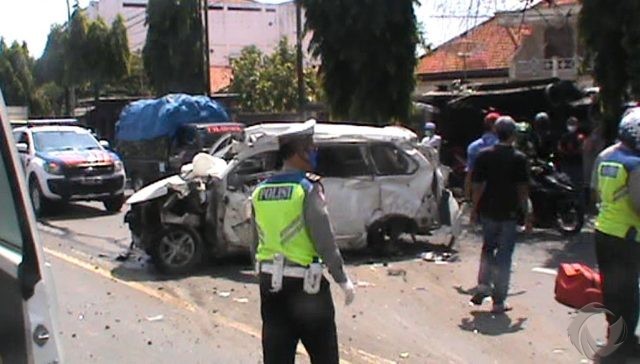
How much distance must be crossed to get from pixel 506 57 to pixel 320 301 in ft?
110

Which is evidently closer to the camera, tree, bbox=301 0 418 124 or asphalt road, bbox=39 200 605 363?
asphalt road, bbox=39 200 605 363

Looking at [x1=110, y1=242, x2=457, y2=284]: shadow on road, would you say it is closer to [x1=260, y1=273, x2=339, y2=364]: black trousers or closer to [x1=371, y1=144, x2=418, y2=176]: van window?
[x1=371, y1=144, x2=418, y2=176]: van window

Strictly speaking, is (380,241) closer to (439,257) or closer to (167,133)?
(439,257)

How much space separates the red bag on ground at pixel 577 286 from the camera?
717cm

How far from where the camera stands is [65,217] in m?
18.7

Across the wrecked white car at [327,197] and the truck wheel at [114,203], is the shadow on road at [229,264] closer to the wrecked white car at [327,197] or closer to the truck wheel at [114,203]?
the wrecked white car at [327,197]

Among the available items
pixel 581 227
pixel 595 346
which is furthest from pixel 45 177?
pixel 595 346

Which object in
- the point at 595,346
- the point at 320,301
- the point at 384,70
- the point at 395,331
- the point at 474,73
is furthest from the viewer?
the point at 474,73

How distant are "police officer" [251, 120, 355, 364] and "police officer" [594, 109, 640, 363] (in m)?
2.14

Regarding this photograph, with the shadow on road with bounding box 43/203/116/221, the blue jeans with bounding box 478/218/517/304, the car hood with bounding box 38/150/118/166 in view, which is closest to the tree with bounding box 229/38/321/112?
the shadow on road with bounding box 43/203/116/221

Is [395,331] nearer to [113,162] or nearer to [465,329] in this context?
[465,329]

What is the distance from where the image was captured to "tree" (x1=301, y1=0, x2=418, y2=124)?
20359 millimetres

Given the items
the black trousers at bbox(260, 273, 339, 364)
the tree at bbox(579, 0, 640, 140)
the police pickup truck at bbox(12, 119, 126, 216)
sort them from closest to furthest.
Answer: the black trousers at bbox(260, 273, 339, 364) → the tree at bbox(579, 0, 640, 140) → the police pickup truck at bbox(12, 119, 126, 216)

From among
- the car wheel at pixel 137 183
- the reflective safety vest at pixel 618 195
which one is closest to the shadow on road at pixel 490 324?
the reflective safety vest at pixel 618 195
